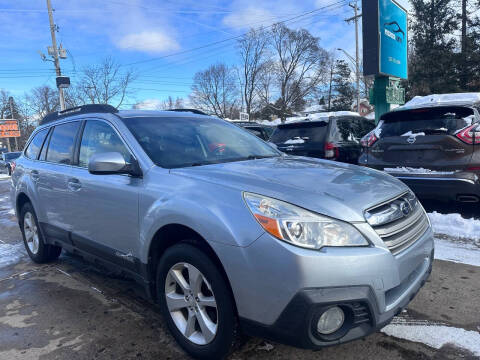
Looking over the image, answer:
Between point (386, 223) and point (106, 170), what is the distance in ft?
6.39

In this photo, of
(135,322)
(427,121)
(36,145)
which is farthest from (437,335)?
(36,145)

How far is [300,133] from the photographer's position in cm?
755

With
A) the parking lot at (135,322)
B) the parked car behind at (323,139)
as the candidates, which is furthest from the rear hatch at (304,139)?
the parking lot at (135,322)

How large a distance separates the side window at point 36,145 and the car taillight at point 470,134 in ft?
16.8

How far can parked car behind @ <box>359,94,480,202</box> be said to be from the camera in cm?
460

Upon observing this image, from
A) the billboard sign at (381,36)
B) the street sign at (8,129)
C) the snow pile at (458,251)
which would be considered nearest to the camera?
the snow pile at (458,251)

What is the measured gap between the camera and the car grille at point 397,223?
211cm

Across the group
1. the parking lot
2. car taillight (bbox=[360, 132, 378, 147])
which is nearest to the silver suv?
the parking lot

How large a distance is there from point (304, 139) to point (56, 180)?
16.0ft

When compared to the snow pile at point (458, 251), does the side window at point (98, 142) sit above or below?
above

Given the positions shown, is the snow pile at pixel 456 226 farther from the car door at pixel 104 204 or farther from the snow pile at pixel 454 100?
the car door at pixel 104 204

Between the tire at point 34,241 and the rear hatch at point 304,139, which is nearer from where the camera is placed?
the tire at point 34,241

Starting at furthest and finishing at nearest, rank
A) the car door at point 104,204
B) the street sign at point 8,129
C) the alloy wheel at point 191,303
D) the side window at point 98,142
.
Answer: the street sign at point 8,129 < the side window at point 98,142 < the car door at point 104,204 < the alloy wheel at point 191,303

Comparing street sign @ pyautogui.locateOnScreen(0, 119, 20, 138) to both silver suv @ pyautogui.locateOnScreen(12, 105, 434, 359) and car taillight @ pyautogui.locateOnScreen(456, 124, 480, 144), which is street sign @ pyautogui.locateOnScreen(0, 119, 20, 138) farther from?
car taillight @ pyautogui.locateOnScreen(456, 124, 480, 144)
